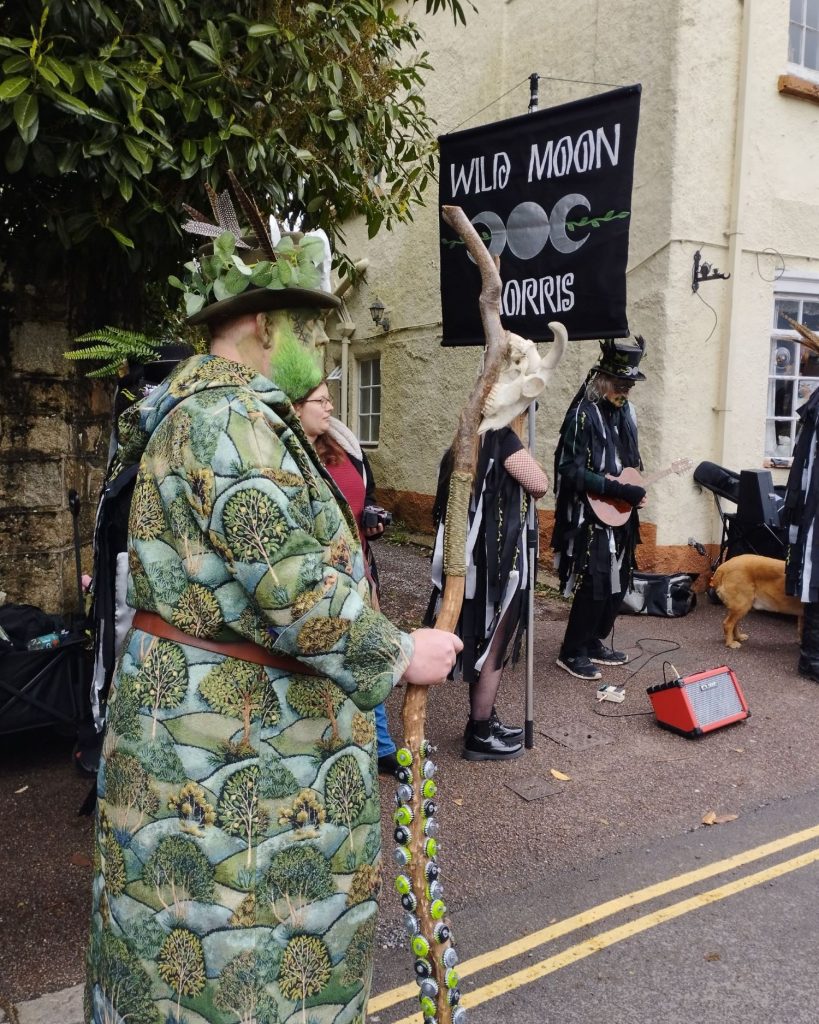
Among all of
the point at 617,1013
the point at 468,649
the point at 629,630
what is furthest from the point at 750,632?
the point at 617,1013

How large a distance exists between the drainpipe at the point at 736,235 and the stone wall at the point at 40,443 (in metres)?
5.69

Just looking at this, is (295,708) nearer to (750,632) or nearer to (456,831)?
(456,831)

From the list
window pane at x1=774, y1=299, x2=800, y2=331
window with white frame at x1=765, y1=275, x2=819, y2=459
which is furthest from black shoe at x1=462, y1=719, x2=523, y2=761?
window pane at x1=774, y1=299, x2=800, y2=331

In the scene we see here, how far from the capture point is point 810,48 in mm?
8320

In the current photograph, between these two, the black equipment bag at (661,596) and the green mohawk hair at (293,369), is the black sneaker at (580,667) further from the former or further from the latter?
the green mohawk hair at (293,369)

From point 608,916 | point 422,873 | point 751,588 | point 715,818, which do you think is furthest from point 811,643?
point 422,873

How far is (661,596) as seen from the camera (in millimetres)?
7500

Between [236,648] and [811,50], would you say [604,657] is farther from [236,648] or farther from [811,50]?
[811,50]

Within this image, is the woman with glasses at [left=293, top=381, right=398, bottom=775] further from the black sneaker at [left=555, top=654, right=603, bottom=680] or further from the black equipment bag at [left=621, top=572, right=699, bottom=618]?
the black equipment bag at [left=621, top=572, right=699, bottom=618]

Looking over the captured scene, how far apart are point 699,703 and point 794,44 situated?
22.6 feet

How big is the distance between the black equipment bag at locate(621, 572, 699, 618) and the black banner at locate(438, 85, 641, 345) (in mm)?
3660

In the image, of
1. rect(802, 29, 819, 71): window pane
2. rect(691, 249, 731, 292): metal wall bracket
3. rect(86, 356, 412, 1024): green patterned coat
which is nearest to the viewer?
rect(86, 356, 412, 1024): green patterned coat

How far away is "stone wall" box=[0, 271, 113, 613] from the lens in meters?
4.51

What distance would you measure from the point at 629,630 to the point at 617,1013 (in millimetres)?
4751
